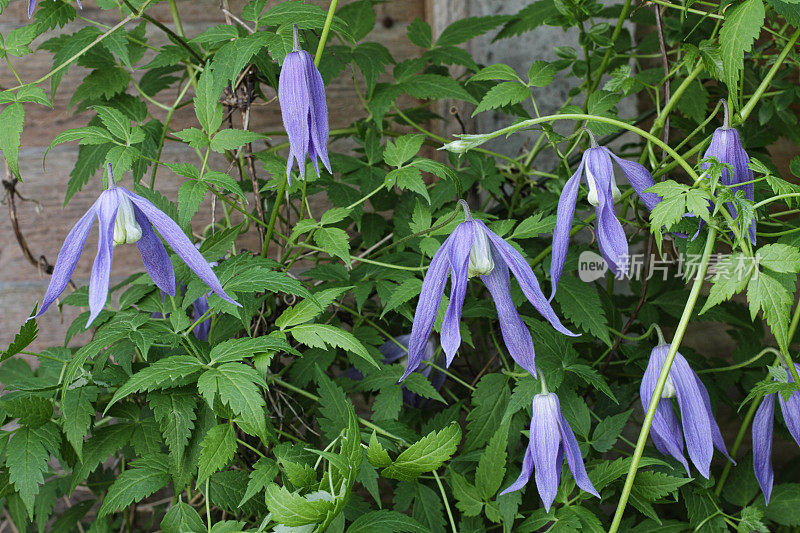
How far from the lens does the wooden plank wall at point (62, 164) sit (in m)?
1.44

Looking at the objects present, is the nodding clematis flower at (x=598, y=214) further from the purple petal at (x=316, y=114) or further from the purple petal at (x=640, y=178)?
the purple petal at (x=316, y=114)

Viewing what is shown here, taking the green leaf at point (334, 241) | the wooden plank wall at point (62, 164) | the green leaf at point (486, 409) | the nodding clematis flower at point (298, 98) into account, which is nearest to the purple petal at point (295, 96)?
the nodding clematis flower at point (298, 98)

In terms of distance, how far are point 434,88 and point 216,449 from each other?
694 mm

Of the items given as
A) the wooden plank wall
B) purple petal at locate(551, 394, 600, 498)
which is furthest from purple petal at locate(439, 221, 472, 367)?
the wooden plank wall

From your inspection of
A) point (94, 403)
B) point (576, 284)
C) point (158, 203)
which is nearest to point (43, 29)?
point (158, 203)

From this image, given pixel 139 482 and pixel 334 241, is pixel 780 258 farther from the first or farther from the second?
pixel 139 482

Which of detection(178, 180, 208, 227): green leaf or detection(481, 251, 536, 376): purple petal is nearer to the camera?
detection(481, 251, 536, 376): purple petal

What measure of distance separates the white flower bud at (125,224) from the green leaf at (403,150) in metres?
0.39

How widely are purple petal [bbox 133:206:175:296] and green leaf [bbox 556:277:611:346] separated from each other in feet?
1.83

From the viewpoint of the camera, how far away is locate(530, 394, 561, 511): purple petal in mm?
810

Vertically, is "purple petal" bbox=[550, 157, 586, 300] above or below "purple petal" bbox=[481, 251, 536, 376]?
above

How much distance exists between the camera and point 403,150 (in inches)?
39.3

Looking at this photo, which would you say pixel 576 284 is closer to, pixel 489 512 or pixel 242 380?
pixel 489 512

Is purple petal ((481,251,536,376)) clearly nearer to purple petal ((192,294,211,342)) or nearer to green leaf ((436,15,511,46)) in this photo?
purple petal ((192,294,211,342))
